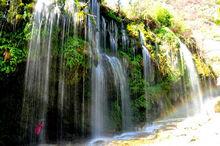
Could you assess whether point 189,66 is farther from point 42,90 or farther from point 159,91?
point 42,90

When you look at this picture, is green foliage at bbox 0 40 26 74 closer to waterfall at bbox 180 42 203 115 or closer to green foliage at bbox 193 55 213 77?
waterfall at bbox 180 42 203 115

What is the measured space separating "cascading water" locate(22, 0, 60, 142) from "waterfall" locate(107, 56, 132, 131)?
324cm

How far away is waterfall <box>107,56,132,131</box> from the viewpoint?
1330cm

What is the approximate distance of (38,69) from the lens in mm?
10727

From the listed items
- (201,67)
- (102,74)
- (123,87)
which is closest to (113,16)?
(123,87)

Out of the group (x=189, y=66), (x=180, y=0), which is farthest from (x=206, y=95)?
(x=180, y=0)

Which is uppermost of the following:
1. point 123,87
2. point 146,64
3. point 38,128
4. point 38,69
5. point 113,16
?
point 113,16

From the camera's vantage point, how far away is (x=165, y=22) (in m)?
20.4

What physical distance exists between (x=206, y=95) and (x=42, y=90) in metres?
13.9

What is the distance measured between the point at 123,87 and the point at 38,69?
4.28 meters

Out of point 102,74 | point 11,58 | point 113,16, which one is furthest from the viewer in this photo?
point 113,16

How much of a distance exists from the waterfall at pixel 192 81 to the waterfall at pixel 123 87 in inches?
246

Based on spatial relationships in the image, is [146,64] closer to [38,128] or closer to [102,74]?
[102,74]

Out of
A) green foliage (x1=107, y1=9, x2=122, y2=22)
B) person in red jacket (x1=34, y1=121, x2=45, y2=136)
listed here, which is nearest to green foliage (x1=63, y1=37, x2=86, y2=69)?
person in red jacket (x1=34, y1=121, x2=45, y2=136)
